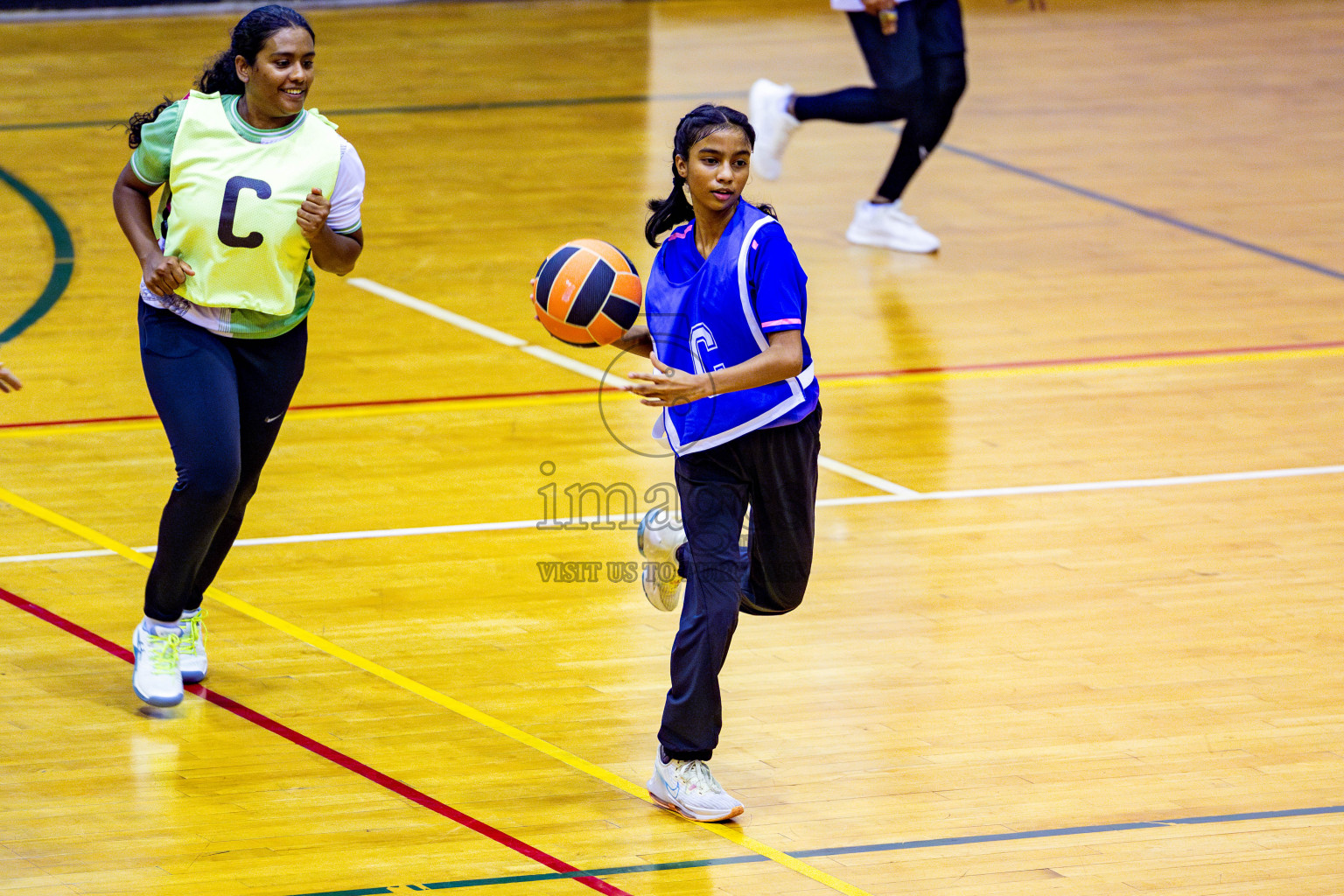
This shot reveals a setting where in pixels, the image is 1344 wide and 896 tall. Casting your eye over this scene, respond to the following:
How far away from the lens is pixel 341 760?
4.44 m

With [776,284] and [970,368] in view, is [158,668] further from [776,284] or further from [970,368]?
[970,368]

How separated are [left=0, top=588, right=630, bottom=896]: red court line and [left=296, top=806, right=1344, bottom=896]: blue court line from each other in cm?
6

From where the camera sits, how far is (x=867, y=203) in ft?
30.3

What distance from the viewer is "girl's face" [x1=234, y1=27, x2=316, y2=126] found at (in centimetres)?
428

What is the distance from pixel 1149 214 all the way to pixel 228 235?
651cm

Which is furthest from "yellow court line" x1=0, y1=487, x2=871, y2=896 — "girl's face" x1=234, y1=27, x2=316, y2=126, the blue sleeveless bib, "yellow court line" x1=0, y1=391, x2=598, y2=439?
"girl's face" x1=234, y1=27, x2=316, y2=126

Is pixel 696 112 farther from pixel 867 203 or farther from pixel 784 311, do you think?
pixel 867 203

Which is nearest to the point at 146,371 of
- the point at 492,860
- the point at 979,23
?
the point at 492,860

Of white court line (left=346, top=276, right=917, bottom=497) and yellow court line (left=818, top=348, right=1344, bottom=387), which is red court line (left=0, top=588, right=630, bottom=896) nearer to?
white court line (left=346, top=276, right=917, bottom=497)

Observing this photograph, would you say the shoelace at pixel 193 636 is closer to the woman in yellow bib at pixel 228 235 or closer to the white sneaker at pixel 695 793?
the woman in yellow bib at pixel 228 235

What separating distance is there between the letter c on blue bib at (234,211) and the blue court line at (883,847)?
1555mm

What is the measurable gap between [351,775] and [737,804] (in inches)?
37.2

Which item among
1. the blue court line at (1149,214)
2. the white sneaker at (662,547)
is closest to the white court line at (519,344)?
the white sneaker at (662,547)

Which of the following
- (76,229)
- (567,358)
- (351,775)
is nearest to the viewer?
(351,775)
